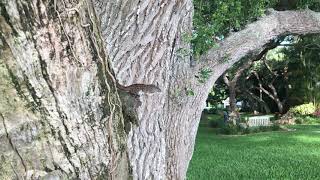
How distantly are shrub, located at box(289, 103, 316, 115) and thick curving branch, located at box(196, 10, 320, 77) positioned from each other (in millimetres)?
23486

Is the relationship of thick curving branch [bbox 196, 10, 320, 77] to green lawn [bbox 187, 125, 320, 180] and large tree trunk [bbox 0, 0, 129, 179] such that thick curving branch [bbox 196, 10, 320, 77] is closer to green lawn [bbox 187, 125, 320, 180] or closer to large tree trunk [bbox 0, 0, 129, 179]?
large tree trunk [bbox 0, 0, 129, 179]

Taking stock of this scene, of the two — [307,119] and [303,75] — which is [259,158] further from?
[303,75]

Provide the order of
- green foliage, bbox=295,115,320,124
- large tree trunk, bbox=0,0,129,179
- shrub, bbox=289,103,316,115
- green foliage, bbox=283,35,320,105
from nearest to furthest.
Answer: large tree trunk, bbox=0,0,129,179
green foliage, bbox=295,115,320,124
shrub, bbox=289,103,316,115
green foliage, bbox=283,35,320,105

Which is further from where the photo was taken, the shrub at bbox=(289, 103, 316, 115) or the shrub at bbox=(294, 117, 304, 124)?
the shrub at bbox=(289, 103, 316, 115)

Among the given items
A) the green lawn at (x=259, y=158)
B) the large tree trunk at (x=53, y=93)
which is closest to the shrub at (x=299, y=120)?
the green lawn at (x=259, y=158)

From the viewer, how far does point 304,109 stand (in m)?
27.9

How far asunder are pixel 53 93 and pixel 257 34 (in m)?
A: 3.34

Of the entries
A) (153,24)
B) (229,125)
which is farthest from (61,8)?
(229,125)

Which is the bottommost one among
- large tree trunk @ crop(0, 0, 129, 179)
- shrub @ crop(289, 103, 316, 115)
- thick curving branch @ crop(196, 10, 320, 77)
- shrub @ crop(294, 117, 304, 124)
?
shrub @ crop(294, 117, 304, 124)

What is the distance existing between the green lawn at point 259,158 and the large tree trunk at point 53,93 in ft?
25.9

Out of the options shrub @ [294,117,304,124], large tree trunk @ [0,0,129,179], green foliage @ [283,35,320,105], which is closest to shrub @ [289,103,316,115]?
green foliage @ [283,35,320,105]

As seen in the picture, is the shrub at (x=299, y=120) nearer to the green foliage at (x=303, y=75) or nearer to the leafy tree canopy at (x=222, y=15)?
the green foliage at (x=303, y=75)

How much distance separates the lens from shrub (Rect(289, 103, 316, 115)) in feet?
90.5

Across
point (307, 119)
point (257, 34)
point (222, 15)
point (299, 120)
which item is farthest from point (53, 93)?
point (307, 119)
